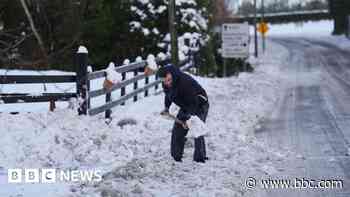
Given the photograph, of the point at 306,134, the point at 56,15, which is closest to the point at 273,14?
the point at 56,15

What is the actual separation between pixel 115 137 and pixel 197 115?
1.80m

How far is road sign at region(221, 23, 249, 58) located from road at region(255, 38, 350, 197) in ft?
7.94

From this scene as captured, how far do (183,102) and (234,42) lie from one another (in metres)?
16.8

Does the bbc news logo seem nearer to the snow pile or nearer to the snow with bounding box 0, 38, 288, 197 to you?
the snow with bounding box 0, 38, 288, 197

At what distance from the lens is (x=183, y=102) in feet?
31.7

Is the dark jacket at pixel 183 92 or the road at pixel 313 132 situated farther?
the dark jacket at pixel 183 92

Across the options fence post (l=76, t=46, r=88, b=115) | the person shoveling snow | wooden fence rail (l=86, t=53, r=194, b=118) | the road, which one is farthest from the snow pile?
the person shoveling snow

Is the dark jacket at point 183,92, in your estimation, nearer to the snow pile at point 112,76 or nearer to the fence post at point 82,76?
the fence post at point 82,76

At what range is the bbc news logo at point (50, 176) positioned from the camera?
8219 mm

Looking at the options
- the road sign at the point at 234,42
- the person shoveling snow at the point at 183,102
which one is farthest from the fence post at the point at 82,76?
the road sign at the point at 234,42

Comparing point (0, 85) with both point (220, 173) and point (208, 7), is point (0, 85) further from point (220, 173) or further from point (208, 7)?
point (208, 7)

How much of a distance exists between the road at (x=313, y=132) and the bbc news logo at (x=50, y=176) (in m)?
2.36

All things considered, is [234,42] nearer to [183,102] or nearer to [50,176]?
[183,102]

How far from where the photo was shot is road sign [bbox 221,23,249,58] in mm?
25906
